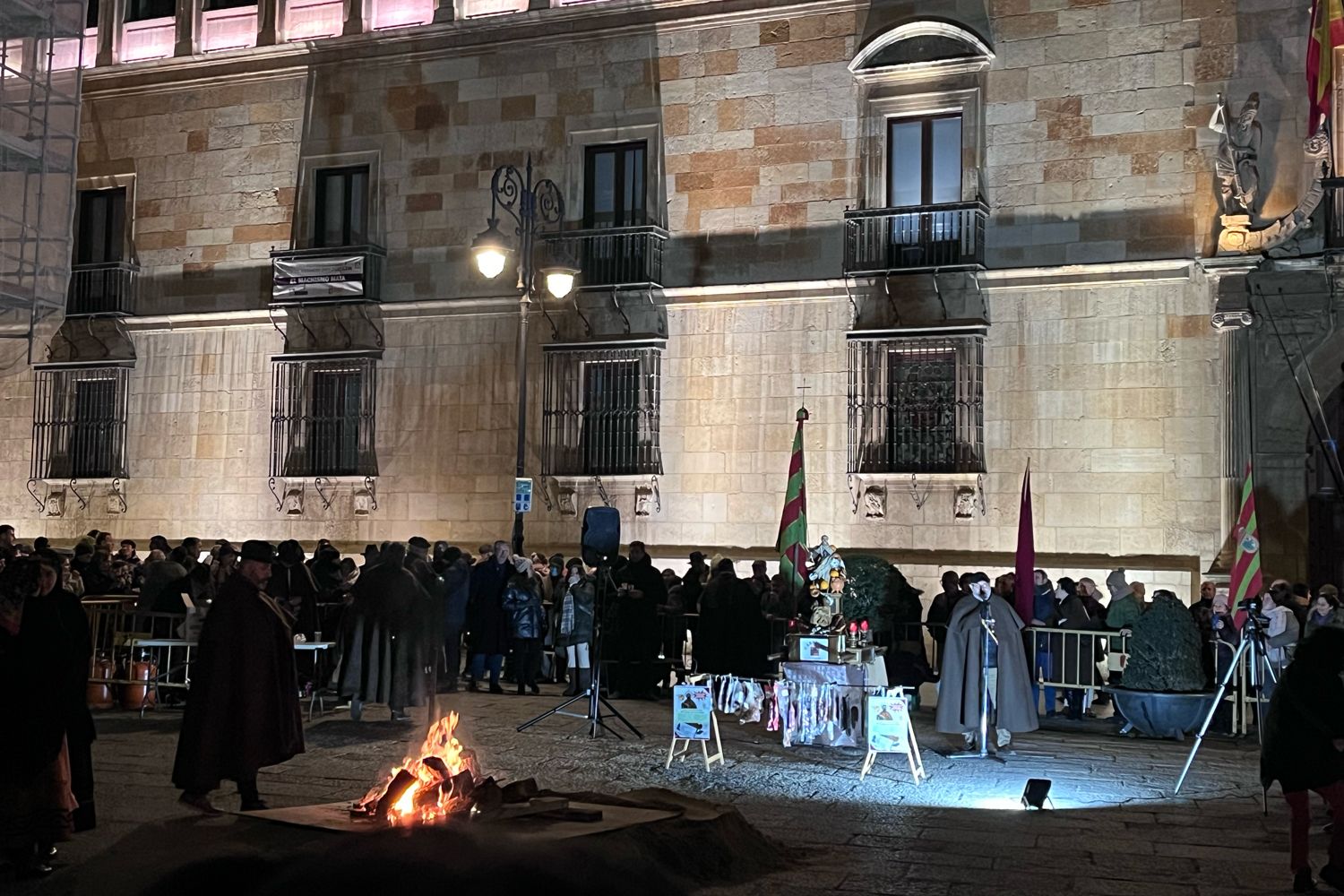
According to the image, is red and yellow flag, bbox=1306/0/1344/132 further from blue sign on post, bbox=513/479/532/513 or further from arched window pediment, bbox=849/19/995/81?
blue sign on post, bbox=513/479/532/513

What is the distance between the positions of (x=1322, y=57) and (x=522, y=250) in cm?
978

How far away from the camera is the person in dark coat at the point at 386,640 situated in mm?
12898

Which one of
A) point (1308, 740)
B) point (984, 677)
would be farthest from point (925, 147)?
point (1308, 740)

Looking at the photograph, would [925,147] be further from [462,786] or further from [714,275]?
[462,786]

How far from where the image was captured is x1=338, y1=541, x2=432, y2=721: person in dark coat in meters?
12.9

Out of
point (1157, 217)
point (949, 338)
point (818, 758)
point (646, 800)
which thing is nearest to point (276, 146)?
point (949, 338)

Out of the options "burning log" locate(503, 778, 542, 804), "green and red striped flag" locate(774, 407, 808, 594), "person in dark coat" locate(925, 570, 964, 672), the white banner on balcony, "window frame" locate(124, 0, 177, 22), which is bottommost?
"burning log" locate(503, 778, 542, 804)

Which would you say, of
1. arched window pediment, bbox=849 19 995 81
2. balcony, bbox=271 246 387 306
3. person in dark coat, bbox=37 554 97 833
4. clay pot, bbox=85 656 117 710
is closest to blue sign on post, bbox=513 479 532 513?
balcony, bbox=271 246 387 306

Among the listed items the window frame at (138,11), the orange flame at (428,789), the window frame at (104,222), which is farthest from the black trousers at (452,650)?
the window frame at (138,11)

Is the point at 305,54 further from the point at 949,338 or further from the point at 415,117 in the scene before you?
the point at 949,338

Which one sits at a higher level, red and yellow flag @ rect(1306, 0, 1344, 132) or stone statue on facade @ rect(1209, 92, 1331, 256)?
red and yellow flag @ rect(1306, 0, 1344, 132)

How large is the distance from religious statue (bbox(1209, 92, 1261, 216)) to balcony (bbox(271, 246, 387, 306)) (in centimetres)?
1207

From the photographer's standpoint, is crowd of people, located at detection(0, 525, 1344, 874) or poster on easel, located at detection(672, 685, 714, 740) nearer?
crowd of people, located at detection(0, 525, 1344, 874)

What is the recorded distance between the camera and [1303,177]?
17.2 metres
